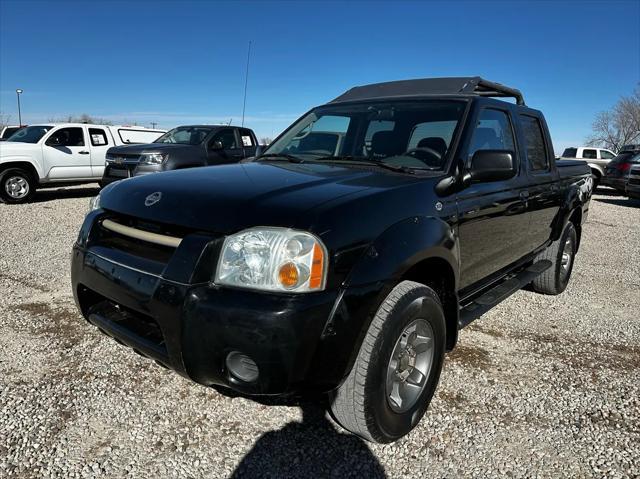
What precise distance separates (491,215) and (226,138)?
338 inches

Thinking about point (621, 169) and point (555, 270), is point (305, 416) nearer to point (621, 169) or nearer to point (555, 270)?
point (555, 270)

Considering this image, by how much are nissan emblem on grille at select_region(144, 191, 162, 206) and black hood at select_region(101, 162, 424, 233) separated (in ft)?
0.06

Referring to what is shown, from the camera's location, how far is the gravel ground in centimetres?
223

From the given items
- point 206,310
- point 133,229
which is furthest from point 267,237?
point 133,229

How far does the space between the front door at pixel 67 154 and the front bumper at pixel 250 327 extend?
1060 cm

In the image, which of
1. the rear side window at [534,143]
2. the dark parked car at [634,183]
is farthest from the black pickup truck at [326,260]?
the dark parked car at [634,183]

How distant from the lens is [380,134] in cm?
331

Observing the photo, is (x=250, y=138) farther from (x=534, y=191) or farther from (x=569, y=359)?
(x=569, y=359)

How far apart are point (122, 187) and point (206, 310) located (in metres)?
1.14

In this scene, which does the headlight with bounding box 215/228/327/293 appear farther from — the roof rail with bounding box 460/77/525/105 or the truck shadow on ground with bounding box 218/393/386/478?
the roof rail with bounding box 460/77/525/105

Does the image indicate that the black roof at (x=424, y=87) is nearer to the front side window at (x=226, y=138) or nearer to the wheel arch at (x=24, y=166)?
the front side window at (x=226, y=138)

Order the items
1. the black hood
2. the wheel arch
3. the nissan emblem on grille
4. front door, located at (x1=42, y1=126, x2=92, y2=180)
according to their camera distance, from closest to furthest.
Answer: the black hood
the nissan emblem on grille
the wheel arch
front door, located at (x1=42, y1=126, x2=92, y2=180)

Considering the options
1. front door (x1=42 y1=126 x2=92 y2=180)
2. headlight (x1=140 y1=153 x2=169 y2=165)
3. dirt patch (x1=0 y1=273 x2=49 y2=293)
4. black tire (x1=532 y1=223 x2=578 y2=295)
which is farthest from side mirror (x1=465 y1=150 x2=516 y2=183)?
front door (x1=42 y1=126 x2=92 y2=180)

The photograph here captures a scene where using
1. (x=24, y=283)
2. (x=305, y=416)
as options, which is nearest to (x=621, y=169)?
(x=305, y=416)
